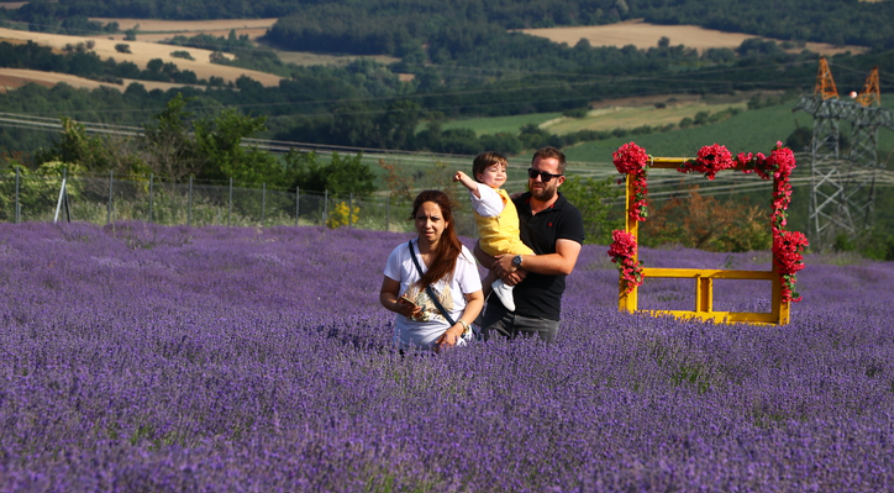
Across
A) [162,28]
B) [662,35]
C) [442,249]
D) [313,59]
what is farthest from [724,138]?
[162,28]

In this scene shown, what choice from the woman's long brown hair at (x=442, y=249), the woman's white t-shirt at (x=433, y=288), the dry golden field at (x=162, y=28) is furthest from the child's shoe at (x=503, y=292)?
the dry golden field at (x=162, y=28)

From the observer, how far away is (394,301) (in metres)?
4.20

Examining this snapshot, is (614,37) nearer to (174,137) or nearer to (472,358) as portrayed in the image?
(174,137)

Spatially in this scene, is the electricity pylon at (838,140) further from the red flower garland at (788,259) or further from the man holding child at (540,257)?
the man holding child at (540,257)

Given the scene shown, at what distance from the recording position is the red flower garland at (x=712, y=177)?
7.34m

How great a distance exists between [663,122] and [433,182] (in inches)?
2619

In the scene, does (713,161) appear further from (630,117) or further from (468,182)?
(630,117)

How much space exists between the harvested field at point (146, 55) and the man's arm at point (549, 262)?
95.1 m

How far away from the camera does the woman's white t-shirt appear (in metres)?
4.21

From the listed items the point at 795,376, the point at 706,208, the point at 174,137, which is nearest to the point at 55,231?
the point at 795,376

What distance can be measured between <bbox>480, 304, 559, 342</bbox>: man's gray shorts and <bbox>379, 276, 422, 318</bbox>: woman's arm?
2.04 feet

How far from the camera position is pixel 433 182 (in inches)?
1706

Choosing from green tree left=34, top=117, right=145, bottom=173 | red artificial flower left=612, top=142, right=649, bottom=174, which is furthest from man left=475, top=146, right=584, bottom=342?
green tree left=34, top=117, right=145, bottom=173

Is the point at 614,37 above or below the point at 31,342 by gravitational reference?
above
